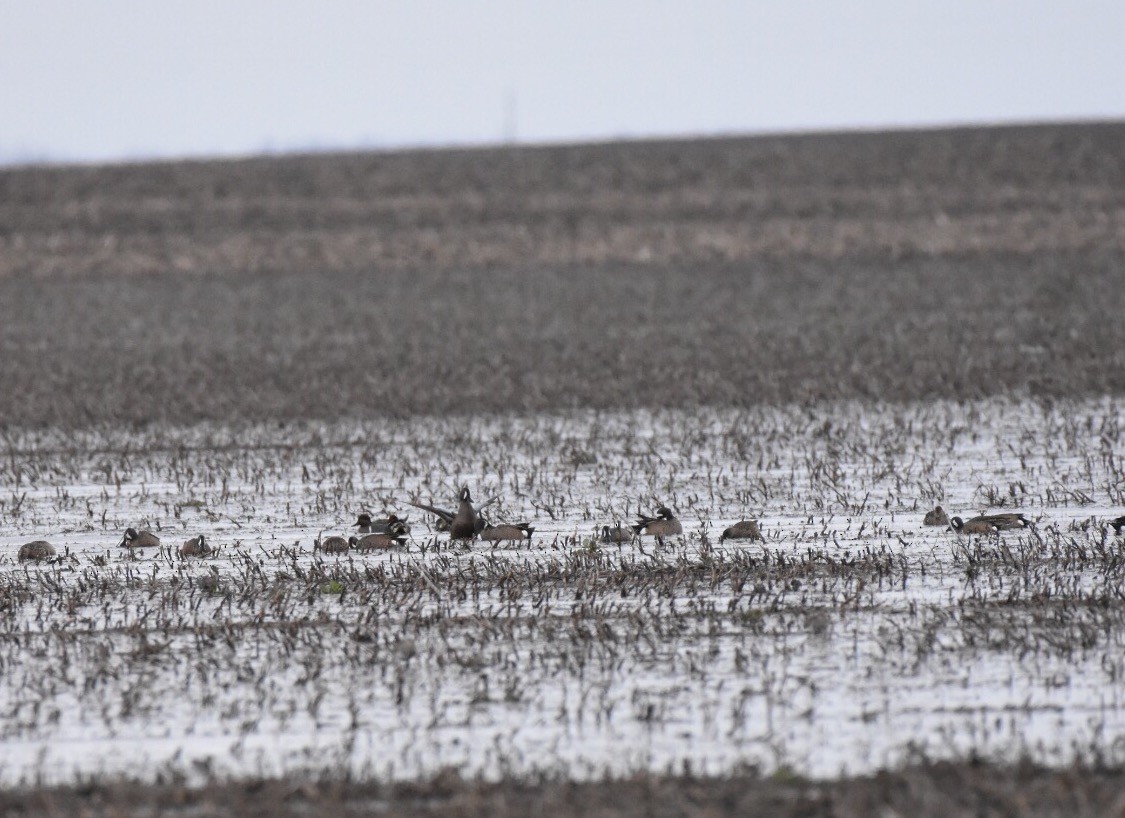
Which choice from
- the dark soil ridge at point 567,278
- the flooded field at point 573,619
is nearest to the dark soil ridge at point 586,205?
the dark soil ridge at point 567,278

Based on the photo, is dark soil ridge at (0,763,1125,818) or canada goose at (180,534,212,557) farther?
canada goose at (180,534,212,557)

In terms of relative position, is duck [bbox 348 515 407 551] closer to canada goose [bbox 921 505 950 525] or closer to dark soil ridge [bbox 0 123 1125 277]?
canada goose [bbox 921 505 950 525]

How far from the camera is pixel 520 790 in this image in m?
4.85

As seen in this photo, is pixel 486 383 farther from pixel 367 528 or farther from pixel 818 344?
pixel 367 528

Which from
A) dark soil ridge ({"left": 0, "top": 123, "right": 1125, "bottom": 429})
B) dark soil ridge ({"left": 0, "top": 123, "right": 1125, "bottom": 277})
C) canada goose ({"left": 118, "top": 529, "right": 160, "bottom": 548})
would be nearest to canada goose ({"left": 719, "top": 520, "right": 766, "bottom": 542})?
canada goose ({"left": 118, "top": 529, "right": 160, "bottom": 548})

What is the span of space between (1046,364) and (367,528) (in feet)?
29.6

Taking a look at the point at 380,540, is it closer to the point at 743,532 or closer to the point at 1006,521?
the point at 743,532

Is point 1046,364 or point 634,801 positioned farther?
point 1046,364

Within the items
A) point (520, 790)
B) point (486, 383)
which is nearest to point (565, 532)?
point (520, 790)

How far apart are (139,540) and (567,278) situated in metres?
19.2

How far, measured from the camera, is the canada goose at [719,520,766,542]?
820 centimetres

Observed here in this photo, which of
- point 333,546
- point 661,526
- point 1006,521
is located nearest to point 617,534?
point 661,526

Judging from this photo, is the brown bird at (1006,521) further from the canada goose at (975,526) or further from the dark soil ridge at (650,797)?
the dark soil ridge at (650,797)

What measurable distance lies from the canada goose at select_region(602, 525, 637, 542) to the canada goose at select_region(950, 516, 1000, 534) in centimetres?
176
